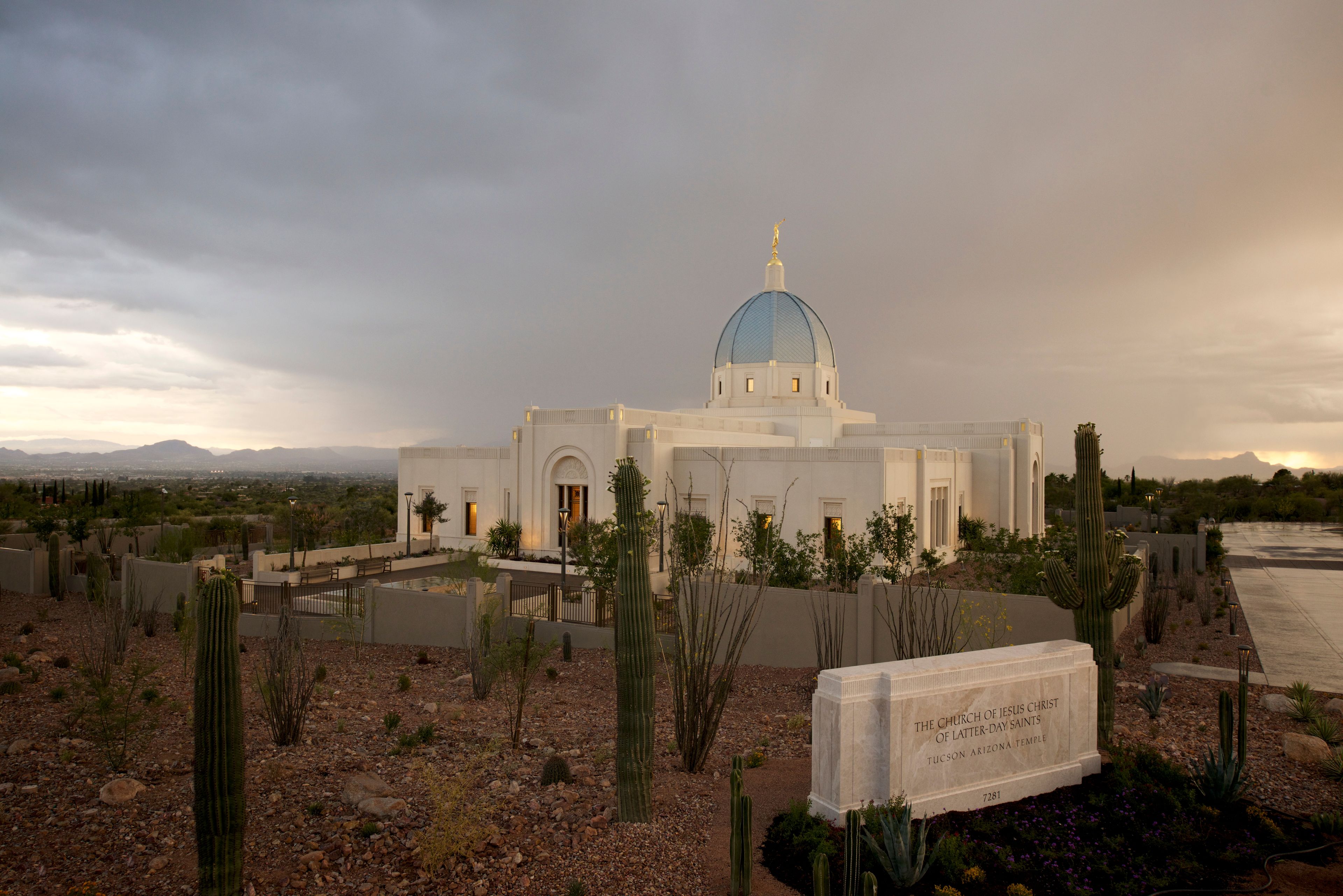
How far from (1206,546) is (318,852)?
27.9 metres

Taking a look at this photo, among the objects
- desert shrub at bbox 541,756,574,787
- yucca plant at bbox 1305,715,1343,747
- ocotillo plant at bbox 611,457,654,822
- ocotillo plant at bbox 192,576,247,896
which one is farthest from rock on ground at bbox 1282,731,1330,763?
ocotillo plant at bbox 192,576,247,896

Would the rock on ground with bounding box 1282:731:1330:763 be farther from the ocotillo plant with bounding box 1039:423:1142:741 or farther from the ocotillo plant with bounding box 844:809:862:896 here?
the ocotillo plant with bounding box 844:809:862:896

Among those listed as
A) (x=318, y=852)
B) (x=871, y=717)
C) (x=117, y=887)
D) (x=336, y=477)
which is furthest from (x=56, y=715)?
(x=336, y=477)

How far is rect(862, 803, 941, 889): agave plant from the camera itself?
561 cm

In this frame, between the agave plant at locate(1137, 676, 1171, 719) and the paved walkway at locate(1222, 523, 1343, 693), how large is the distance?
2.93 metres

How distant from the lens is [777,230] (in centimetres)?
3216

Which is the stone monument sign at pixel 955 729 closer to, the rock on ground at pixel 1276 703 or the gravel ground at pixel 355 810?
the gravel ground at pixel 355 810

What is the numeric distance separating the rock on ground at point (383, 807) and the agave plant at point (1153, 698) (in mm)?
8535

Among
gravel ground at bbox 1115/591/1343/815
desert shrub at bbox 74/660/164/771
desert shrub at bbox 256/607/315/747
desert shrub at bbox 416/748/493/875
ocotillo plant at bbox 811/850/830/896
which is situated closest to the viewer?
ocotillo plant at bbox 811/850/830/896

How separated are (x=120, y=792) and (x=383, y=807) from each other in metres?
2.46

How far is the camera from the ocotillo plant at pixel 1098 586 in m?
8.26

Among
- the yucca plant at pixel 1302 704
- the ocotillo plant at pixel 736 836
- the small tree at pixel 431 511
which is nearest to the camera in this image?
the ocotillo plant at pixel 736 836

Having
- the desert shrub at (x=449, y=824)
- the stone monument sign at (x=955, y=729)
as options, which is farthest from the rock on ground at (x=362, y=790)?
the stone monument sign at (x=955, y=729)

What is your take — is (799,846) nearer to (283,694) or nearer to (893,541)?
(283,694)
